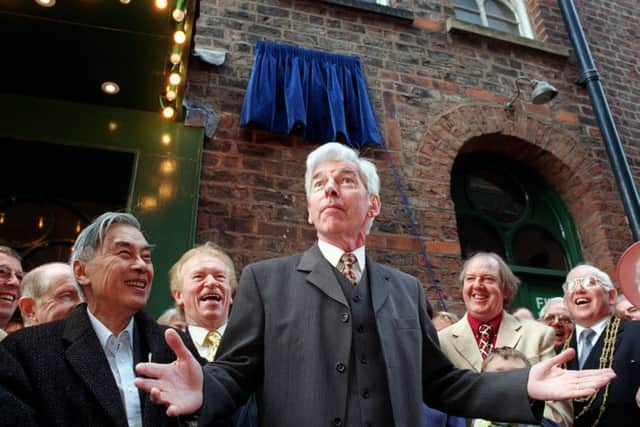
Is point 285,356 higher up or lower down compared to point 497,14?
lower down

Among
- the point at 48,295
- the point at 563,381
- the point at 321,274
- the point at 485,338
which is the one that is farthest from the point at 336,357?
the point at 48,295

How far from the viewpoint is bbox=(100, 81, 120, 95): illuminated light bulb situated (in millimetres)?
4312

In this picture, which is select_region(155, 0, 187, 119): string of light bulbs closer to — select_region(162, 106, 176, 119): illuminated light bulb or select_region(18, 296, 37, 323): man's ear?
select_region(162, 106, 176, 119): illuminated light bulb

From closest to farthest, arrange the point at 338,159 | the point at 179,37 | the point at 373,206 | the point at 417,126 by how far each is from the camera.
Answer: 1. the point at 338,159
2. the point at 373,206
3. the point at 179,37
4. the point at 417,126

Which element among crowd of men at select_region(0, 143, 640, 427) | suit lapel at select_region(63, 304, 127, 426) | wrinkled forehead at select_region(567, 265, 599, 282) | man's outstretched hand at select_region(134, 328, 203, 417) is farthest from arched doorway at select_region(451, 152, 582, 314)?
man's outstretched hand at select_region(134, 328, 203, 417)

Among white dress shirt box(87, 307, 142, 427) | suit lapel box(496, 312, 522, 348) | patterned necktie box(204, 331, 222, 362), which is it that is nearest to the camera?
white dress shirt box(87, 307, 142, 427)

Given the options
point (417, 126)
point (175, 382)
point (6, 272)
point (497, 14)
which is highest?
point (497, 14)

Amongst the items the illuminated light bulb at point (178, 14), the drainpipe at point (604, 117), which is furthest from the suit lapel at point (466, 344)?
the drainpipe at point (604, 117)

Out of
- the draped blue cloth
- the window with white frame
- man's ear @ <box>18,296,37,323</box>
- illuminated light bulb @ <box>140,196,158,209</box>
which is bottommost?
man's ear @ <box>18,296,37,323</box>

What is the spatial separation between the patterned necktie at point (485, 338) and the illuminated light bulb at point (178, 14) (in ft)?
9.10

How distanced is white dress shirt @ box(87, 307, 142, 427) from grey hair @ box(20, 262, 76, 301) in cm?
87

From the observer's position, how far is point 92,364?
1.78 meters

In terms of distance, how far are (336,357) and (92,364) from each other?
2.59ft

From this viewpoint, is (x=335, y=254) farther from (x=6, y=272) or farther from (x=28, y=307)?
(x=6, y=272)
